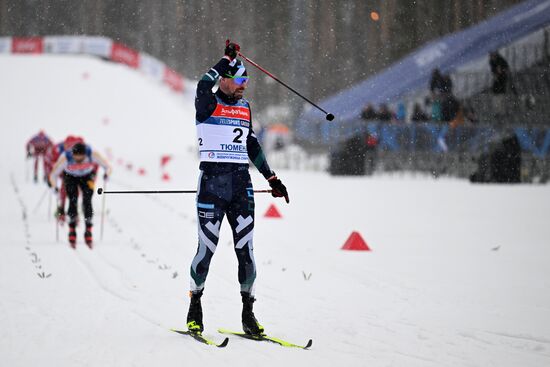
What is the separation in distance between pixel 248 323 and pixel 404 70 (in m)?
21.7

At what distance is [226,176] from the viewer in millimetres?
6113

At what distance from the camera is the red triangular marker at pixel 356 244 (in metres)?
10.9

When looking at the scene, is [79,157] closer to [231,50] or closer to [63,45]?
[231,50]

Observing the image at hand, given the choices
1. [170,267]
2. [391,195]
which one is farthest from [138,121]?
[170,267]

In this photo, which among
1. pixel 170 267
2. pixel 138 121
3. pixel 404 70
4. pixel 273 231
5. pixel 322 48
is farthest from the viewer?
pixel 138 121

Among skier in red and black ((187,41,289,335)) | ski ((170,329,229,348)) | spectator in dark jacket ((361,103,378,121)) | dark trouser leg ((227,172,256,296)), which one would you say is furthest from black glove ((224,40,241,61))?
spectator in dark jacket ((361,103,378,121))

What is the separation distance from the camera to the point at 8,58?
63938 millimetres

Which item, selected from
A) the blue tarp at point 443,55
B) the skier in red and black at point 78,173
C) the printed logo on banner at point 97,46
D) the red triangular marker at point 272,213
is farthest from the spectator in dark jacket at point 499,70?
the printed logo on banner at point 97,46

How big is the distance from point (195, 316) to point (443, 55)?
19635 mm

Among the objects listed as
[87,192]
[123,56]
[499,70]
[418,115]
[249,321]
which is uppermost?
[123,56]

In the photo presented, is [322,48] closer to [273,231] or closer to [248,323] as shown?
[273,231]

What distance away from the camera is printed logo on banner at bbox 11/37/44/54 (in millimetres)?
66250

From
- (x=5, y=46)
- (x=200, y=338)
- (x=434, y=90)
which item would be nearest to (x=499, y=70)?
(x=434, y=90)

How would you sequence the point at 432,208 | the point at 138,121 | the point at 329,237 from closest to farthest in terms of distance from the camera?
1. the point at 329,237
2. the point at 432,208
3. the point at 138,121
